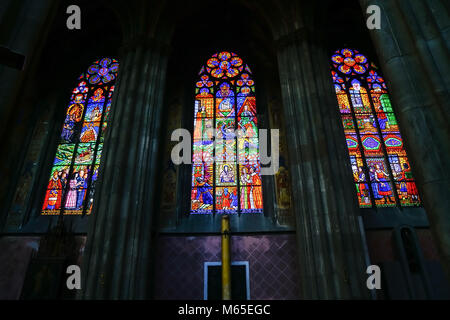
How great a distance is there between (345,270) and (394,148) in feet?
19.4

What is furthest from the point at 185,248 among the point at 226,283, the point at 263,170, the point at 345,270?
the point at 345,270

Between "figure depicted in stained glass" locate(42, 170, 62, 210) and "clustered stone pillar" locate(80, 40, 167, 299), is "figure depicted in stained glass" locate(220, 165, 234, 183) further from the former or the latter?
"figure depicted in stained glass" locate(42, 170, 62, 210)

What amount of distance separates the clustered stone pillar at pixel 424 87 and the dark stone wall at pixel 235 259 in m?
5.90

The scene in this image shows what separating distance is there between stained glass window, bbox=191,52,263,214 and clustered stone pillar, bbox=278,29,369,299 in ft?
8.16

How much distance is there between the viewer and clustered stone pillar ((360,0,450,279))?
3.39 metres

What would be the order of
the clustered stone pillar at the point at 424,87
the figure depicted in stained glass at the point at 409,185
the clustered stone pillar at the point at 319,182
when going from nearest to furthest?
the clustered stone pillar at the point at 424,87 < the clustered stone pillar at the point at 319,182 < the figure depicted in stained glass at the point at 409,185

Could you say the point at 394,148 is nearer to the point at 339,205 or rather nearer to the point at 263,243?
the point at 339,205

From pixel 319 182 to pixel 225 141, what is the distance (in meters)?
4.32

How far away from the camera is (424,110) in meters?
3.75

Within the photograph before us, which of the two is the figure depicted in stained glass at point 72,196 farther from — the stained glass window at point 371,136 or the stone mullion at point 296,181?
A: the stained glass window at point 371,136

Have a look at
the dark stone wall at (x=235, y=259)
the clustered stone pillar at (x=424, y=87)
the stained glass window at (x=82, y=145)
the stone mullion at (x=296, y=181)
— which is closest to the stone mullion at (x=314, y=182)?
the stone mullion at (x=296, y=181)

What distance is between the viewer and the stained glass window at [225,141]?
9938 millimetres

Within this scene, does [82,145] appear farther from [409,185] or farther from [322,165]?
[409,185]

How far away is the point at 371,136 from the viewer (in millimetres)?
10688
